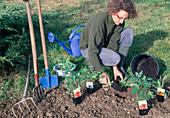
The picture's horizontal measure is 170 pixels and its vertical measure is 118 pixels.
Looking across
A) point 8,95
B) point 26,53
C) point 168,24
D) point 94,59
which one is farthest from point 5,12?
point 168,24

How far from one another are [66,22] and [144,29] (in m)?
2.01

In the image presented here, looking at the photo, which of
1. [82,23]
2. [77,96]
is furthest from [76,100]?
[82,23]

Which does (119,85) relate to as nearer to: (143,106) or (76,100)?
(143,106)

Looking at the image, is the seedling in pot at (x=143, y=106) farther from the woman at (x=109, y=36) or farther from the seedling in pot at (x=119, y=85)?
the woman at (x=109, y=36)

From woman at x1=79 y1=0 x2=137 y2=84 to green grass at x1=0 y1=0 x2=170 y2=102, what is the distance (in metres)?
0.36

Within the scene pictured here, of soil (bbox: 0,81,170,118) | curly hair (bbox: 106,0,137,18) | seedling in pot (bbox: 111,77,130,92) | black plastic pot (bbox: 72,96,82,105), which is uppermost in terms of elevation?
curly hair (bbox: 106,0,137,18)

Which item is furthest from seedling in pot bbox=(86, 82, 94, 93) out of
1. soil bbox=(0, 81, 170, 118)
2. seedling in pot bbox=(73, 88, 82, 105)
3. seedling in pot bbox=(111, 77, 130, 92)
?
seedling in pot bbox=(111, 77, 130, 92)

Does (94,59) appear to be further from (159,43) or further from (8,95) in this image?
(159,43)

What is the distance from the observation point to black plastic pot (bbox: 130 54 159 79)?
285 centimetres

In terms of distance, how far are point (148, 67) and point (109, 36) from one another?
2.74ft

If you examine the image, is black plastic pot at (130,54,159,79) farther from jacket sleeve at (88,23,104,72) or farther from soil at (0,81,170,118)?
jacket sleeve at (88,23,104,72)

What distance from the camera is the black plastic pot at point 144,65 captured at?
9.36ft

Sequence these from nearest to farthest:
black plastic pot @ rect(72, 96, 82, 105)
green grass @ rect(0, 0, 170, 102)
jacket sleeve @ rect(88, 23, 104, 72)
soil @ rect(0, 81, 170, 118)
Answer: soil @ rect(0, 81, 170, 118) < black plastic pot @ rect(72, 96, 82, 105) < jacket sleeve @ rect(88, 23, 104, 72) < green grass @ rect(0, 0, 170, 102)

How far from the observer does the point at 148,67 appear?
2947 millimetres
